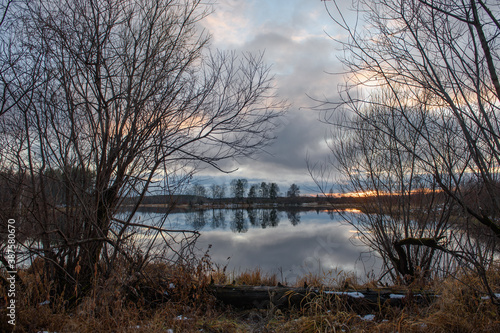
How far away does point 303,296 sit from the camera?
4.66 metres

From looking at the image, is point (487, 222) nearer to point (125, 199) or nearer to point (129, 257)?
point (129, 257)

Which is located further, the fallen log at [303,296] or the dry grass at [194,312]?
the fallen log at [303,296]

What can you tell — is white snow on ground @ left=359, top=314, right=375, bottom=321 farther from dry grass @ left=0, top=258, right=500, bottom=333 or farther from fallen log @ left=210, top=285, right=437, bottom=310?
fallen log @ left=210, top=285, right=437, bottom=310

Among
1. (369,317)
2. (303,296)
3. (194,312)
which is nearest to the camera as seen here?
(369,317)

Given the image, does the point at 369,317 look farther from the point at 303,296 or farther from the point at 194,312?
the point at 194,312

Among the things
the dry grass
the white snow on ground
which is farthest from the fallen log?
the white snow on ground

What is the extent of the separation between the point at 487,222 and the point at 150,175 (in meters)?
4.50

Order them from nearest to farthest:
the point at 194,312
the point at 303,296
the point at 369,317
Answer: the point at 369,317, the point at 194,312, the point at 303,296

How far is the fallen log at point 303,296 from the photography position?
167 inches

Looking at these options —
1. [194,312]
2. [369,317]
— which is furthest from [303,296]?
[194,312]

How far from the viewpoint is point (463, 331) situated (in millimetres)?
3283

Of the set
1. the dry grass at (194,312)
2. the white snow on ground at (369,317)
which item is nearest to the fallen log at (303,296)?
the dry grass at (194,312)

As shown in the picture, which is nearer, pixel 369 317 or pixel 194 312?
pixel 369 317

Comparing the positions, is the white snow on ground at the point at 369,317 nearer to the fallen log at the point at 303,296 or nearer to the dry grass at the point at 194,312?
the dry grass at the point at 194,312
